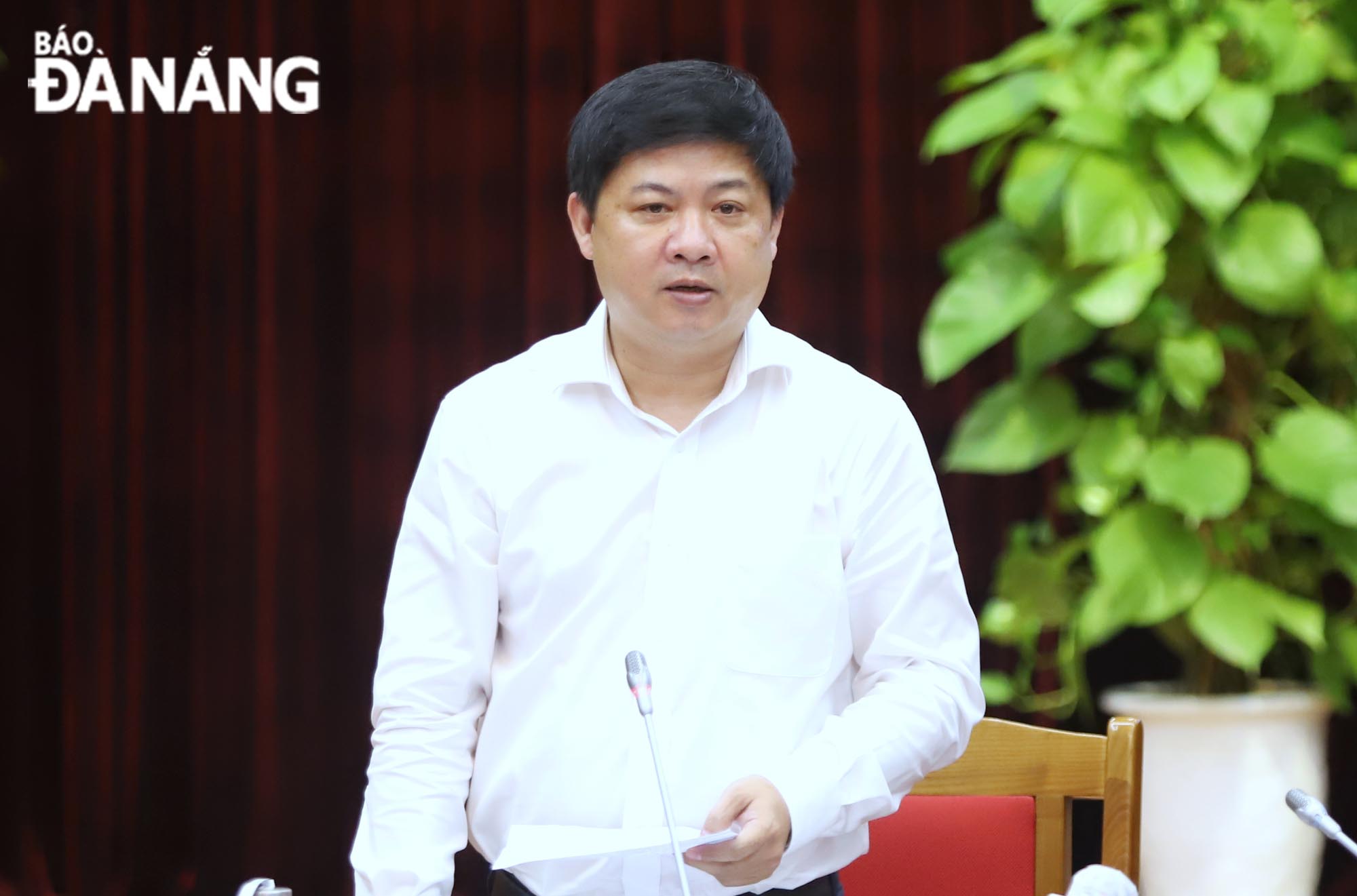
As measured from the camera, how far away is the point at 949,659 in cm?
138

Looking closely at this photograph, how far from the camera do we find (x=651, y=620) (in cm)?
137

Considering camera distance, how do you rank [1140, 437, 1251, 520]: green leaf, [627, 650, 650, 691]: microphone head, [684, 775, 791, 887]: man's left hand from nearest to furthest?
[627, 650, 650, 691]: microphone head
[684, 775, 791, 887]: man's left hand
[1140, 437, 1251, 520]: green leaf

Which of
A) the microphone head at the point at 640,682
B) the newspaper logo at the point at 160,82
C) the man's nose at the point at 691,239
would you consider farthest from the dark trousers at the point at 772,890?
the newspaper logo at the point at 160,82

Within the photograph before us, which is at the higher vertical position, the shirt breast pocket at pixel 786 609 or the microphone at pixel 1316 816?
the shirt breast pocket at pixel 786 609

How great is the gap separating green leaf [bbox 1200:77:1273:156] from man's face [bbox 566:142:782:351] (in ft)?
4.38

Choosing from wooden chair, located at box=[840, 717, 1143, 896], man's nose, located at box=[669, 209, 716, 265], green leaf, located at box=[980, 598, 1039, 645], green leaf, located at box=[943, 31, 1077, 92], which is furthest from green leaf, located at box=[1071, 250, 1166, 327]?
man's nose, located at box=[669, 209, 716, 265]

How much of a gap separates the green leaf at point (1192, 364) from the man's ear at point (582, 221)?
1.38m

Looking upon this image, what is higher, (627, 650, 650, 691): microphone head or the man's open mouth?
the man's open mouth

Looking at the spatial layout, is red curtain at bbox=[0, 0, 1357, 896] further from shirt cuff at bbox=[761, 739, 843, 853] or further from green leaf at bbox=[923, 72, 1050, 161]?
shirt cuff at bbox=[761, 739, 843, 853]

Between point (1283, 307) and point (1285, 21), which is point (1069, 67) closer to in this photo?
point (1285, 21)

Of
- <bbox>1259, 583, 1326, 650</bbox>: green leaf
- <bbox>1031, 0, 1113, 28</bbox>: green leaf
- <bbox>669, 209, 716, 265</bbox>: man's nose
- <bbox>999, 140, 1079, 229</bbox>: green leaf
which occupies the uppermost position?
<bbox>1031, 0, 1113, 28</bbox>: green leaf

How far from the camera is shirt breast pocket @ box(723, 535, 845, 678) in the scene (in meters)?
1.36

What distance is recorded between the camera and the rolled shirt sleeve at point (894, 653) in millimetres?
1281

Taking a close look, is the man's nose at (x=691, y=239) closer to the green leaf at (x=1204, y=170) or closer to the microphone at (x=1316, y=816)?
the microphone at (x=1316, y=816)
